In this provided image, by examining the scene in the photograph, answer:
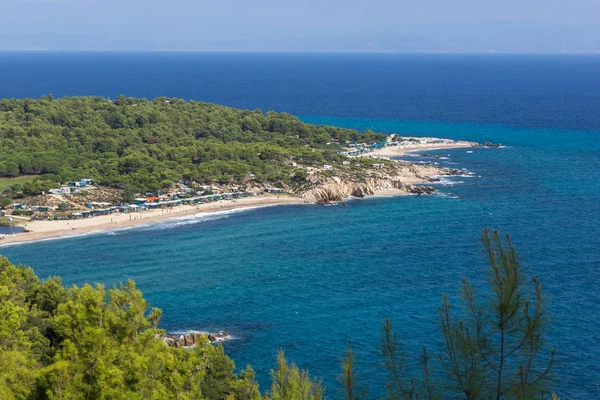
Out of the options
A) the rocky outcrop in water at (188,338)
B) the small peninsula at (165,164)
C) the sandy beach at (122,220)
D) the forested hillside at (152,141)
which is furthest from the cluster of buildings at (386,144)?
the rocky outcrop in water at (188,338)

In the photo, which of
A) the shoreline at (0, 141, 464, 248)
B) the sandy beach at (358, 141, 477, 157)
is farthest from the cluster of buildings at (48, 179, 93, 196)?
the sandy beach at (358, 141, 477, 157)

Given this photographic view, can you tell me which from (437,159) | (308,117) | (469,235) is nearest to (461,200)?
(469,235)

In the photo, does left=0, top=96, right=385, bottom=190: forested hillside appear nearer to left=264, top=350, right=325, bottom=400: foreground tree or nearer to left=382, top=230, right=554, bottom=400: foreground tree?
left=264, top=350, right=325, bottom=400: foreground tree

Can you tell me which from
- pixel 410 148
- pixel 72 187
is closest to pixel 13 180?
pixel 72 187

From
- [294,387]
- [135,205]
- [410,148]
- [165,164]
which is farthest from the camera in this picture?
[410,148]

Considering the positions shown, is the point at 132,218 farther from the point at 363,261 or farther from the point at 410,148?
the point at 410,148

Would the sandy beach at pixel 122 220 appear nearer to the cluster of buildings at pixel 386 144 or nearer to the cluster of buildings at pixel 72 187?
the cluster of buildings at pixel 72 187
